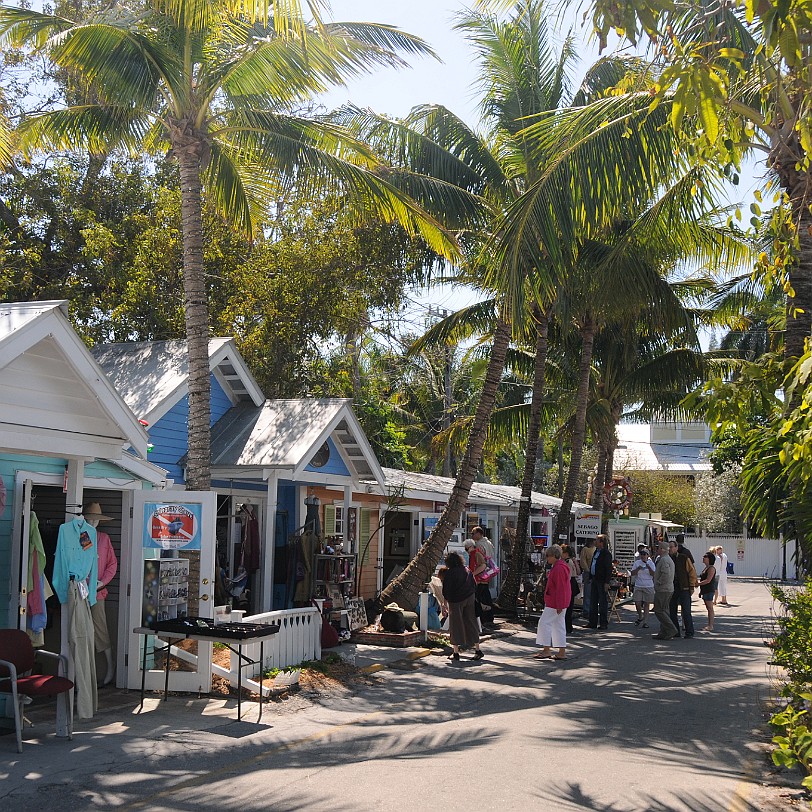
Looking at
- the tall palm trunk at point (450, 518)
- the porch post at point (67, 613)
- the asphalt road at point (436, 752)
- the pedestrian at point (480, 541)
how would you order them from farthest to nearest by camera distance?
1. the tall palm trunk at point (450, 518)
2. the pedestrian at point (480, 541)
3. the porch post at point (67, 613)
4. the asphalt road at point (436, 752)

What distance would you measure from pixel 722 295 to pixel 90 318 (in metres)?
19.9

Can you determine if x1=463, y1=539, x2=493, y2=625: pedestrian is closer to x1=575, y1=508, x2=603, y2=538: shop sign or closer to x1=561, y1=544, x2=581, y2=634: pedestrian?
x1=561, y1=544, x2=581, y2=634: pedestrian

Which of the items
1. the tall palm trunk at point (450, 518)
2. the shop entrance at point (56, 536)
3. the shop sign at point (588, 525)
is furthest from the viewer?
the shop sign at point (588, 525)

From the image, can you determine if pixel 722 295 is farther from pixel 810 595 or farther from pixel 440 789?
pixel 440 789

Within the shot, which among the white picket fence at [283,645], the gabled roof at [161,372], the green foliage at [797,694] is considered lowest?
the white picket fence at [283,645]

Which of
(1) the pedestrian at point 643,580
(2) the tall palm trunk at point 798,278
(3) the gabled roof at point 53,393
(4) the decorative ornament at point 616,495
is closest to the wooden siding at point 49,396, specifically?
(3) the gabled roof at point 53,393

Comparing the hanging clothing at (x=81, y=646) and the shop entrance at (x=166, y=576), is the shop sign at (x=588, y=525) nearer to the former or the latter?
the shop entrance at (x=166, y=576)

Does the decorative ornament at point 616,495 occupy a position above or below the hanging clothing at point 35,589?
above

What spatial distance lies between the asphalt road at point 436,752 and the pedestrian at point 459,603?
4.13ft

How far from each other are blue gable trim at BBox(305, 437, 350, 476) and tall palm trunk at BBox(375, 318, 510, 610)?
82.4 inches

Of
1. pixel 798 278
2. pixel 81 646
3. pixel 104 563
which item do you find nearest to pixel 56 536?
pixel 104 563

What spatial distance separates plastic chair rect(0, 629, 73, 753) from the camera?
782 centimetres

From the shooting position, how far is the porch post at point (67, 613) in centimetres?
835

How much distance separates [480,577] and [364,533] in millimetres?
4487
